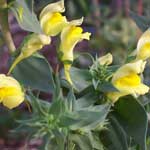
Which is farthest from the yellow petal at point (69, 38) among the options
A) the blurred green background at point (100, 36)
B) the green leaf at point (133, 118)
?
the blurred green background at point (100, 36)

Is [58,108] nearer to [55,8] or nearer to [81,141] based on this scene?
[81,141]

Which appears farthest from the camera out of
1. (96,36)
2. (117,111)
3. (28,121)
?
(96,36)

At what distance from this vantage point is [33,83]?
0.86 m

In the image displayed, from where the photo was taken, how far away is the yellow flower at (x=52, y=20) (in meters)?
0.87

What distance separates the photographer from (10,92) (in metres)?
0.84

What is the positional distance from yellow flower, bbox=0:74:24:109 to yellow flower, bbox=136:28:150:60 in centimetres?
20

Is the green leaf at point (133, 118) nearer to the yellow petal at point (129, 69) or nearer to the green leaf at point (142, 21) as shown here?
the yellow petal at point (129, 69)

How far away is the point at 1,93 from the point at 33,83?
5 centimetres

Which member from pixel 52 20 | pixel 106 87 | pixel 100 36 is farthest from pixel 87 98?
pixel 100 36

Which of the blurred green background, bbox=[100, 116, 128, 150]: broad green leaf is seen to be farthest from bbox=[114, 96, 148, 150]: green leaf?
the blurred green background

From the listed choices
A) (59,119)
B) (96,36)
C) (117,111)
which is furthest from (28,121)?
(96,36)

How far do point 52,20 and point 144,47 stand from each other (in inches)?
6.3

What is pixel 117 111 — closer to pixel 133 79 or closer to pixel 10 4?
pixel 133 79

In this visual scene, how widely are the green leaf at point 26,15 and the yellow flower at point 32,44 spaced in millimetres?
12
